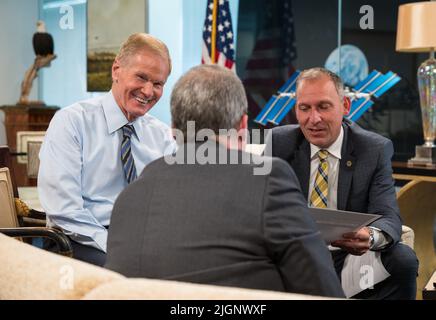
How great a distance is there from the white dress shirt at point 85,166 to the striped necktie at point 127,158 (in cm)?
2

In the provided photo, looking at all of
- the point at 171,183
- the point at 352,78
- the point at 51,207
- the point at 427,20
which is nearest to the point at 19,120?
the point at 352,78

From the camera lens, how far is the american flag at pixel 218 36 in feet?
24.8

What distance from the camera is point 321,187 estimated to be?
282 centimetres

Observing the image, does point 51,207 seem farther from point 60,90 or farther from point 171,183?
point 60,90

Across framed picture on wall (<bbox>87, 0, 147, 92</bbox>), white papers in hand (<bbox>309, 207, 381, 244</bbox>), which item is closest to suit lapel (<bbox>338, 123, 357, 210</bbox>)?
white papers in hand (<bbox>309, 207, 381, 244</bbox>)

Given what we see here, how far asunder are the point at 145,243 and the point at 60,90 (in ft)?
31.2

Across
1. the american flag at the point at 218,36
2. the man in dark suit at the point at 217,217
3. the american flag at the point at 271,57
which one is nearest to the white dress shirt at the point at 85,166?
the man in dark suit at the point at 217,217

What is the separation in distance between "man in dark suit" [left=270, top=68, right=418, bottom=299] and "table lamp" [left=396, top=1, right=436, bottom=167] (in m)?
2.19

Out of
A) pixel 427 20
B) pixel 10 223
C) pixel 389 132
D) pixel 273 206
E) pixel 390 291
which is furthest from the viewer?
pixel 389 132

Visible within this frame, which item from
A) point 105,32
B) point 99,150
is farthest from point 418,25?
point 105,32

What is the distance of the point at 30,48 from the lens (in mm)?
10703

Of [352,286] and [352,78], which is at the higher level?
[352,78]

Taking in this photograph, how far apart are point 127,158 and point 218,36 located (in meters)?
5.00

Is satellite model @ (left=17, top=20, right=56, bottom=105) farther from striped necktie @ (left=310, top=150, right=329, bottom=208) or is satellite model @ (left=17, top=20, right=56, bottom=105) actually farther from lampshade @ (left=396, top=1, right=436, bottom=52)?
striped necktie @ (left=310, top=150, right=329, bottom=208)
